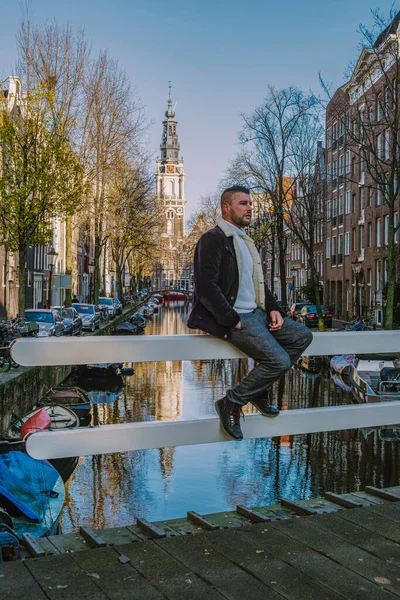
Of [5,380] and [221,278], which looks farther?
[5,380]

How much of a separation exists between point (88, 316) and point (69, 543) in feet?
124

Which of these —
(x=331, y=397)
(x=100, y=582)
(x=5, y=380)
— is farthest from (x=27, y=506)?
(x=331, y=397)

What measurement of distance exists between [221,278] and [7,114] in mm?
26645

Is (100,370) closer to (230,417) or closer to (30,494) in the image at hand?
(30,494)

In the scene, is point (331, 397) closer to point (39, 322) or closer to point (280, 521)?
point (39, 322)

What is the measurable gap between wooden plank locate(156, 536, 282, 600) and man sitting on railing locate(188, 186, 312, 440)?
31.1 inches

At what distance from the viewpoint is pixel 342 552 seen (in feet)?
12.2

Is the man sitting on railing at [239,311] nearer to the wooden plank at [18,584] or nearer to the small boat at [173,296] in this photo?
the wooden plank at [18,584]

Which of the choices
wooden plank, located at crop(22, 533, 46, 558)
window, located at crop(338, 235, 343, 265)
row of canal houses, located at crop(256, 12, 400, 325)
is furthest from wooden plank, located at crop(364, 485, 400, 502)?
window, located at crop(338, 235, 343, 265)

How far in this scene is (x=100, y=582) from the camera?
10.6 ft

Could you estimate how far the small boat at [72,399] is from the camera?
2111cm

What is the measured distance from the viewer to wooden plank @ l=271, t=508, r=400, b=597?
339cm

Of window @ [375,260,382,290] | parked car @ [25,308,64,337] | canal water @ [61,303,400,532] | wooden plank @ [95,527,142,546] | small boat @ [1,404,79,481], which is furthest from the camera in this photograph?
window @ [375,260,382,290]

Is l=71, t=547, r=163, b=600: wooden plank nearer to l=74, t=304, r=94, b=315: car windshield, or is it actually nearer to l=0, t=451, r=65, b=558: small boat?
l=0, t=451, r=65, b=558: small boat
